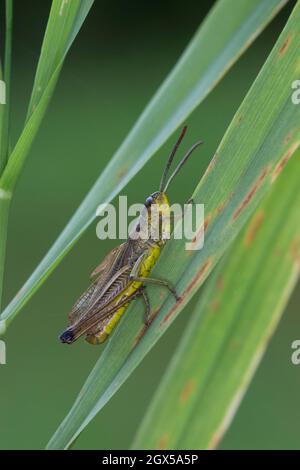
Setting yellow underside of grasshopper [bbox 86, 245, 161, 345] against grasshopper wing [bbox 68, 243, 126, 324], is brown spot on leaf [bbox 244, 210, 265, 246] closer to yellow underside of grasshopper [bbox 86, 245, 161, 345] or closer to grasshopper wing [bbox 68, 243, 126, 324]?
yellow underside of grasshopper [bbox 86, 245, 161, 345]

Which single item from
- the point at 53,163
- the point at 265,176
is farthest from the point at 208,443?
the point at 53,163

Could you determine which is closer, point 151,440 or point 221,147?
point 221,147

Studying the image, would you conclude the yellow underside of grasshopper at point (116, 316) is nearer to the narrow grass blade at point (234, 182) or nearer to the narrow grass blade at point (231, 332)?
the narrow grass blade at point (231, 332)

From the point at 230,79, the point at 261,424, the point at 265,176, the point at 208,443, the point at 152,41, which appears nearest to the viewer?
the point at 265,176

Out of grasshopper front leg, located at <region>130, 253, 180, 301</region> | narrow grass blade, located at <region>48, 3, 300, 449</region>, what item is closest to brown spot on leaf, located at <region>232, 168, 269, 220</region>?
Result: narrow grass blade, located at <region>48, 3, 300, 449</region>

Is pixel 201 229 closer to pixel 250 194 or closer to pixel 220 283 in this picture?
pixel 250 194

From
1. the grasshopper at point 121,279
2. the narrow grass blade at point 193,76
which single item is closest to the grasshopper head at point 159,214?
the grasshopper at point 121,279
